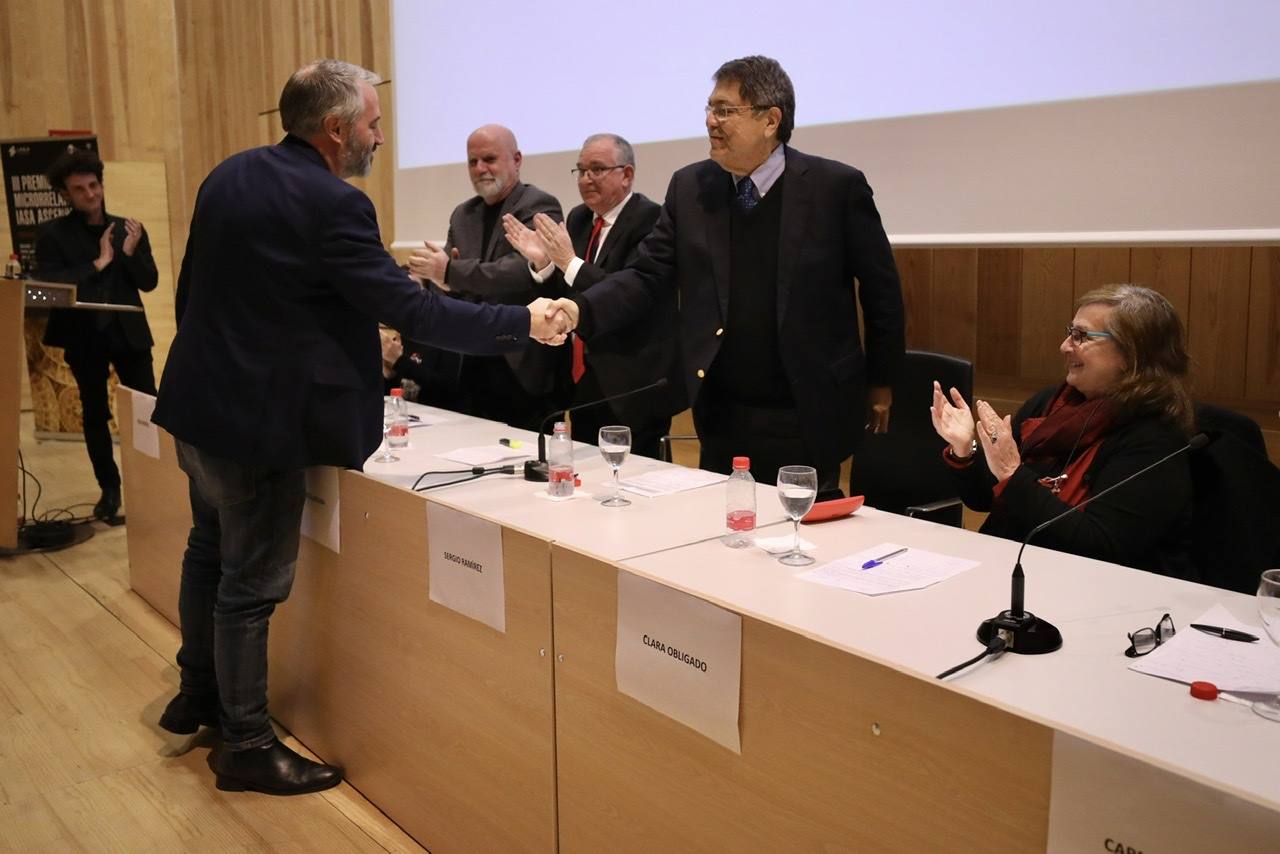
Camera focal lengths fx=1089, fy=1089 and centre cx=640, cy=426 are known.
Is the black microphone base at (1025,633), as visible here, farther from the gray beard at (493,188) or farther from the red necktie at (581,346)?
the gray beard at (493,188)

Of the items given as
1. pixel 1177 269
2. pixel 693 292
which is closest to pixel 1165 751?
pixel 693 292

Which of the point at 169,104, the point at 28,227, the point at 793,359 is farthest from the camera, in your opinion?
the point at 169,104

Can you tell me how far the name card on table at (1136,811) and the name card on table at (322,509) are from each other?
68.6 inches

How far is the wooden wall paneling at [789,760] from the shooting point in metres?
1.21

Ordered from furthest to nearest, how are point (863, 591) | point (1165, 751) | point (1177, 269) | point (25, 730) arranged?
point (1177, 269) < point (25, 730) < point (863, 591) < point (1165, 751)

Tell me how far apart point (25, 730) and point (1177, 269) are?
3.62 metres

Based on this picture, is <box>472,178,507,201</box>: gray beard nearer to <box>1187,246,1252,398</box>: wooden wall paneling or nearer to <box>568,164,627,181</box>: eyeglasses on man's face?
<box>568,164,627,181</box>: eyeglasses on man's face

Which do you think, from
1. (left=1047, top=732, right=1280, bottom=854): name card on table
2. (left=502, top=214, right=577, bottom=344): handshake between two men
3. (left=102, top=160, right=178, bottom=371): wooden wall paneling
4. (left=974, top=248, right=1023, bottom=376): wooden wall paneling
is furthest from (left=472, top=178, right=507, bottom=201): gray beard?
(left=102, top=160, right=178, bottom=371): wooden wall paneling

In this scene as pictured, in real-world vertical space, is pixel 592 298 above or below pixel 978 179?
below

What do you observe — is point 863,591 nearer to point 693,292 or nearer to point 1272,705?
point 1272,705

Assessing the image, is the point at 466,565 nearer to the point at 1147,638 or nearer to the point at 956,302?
the point at 1147,638

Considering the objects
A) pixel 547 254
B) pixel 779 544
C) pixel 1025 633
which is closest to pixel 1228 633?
pixel 1025 633

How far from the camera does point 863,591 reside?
162 centimetres

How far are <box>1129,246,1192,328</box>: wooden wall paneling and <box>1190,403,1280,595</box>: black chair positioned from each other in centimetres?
166
